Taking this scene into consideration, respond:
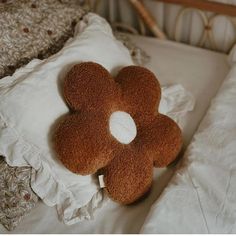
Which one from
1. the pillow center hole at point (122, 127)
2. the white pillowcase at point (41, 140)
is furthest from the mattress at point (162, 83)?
the pillow center hole at point (122, 127)

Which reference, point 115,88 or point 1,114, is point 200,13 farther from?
point 1,114

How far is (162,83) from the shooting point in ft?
4.46

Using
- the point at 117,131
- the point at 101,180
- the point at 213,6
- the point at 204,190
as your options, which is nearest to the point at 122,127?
the point at 117,131

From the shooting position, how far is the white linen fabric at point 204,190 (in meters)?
0.85

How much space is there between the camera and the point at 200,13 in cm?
151

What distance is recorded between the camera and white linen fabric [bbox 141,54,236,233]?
0.85 metres

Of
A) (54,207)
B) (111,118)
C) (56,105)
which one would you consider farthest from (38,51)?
(54,207)

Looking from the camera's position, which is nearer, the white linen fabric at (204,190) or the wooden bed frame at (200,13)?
the white linen fabric at (204,190)

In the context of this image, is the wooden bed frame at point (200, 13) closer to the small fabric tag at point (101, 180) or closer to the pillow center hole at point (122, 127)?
the pillow center hole at point (122, 127)

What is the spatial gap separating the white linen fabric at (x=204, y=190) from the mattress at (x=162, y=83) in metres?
0.07

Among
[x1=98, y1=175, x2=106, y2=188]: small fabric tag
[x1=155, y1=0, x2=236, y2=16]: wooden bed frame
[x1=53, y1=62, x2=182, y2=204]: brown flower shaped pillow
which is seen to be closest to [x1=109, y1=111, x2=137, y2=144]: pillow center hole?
[x1=53, y1=62, x2=182, y2=204]: brown flower shaped pillow

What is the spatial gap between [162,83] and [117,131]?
471 millimetres

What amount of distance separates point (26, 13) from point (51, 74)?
0.31 metres

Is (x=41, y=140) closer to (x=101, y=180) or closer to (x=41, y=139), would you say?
(x=41, y=139)
